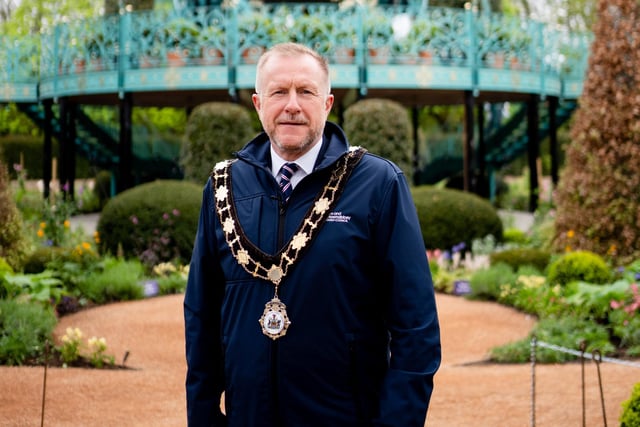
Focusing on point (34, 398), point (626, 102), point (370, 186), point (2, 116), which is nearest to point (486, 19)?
point (626, 102)

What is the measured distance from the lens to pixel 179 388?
690cm

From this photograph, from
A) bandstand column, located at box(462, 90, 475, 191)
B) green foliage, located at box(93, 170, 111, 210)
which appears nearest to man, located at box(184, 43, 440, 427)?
bandstand column, located at box(462, 90, 475, 191)

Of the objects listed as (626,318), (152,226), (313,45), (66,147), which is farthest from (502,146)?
(626,318)

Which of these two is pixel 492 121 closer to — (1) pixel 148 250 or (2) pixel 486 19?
(2) pixel 486 19

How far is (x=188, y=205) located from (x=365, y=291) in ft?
36.0

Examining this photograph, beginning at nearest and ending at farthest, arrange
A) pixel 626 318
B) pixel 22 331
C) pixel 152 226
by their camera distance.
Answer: pixel 22 331 < pixel 626 318 < pixel 152 226

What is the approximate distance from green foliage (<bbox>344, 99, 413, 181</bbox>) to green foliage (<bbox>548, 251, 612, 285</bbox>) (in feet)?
16.4

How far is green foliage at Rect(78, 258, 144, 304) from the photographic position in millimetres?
10938

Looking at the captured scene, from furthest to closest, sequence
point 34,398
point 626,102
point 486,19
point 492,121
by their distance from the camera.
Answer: point 492,121 < point 486,19 < point 626,102 < point 34,398

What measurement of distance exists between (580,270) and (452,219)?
14.6 feet

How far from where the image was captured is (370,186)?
274cm

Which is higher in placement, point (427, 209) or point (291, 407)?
point (291, 407)

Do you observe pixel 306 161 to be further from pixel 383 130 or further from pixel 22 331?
pixel 383 130

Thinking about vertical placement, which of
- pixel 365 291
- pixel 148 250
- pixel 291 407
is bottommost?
pixel 148 250
